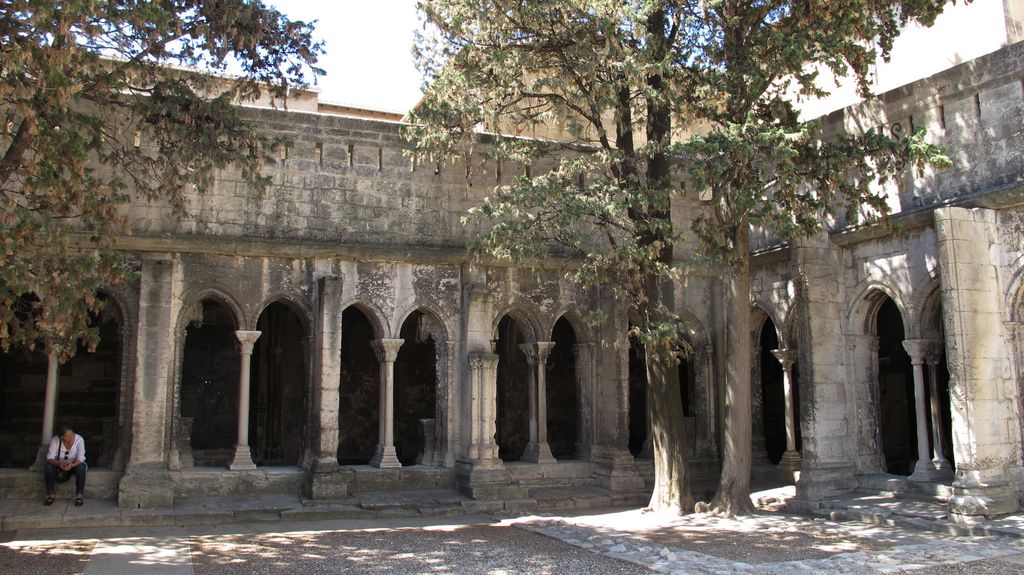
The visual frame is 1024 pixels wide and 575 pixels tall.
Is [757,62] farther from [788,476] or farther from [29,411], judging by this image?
[29,411]

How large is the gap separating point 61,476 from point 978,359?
10.8 meters

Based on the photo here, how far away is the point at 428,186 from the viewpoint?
13008 mm

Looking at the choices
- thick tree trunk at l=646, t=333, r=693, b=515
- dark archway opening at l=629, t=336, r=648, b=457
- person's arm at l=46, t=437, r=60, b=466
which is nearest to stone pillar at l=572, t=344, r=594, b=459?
thick tree trunk at l=646, t=333, r=693, b=515

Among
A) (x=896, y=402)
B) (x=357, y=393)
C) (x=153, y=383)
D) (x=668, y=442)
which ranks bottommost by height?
(x=668, y=442)

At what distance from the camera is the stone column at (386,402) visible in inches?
486

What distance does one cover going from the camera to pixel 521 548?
29.5 ft

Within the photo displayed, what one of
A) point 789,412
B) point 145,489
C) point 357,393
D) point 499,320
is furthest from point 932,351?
point 145,489

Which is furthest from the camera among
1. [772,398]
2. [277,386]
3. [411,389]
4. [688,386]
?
[411,389]

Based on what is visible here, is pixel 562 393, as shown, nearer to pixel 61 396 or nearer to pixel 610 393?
pixel 610 393

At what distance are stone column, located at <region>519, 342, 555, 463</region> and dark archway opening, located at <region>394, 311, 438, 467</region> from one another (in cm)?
343

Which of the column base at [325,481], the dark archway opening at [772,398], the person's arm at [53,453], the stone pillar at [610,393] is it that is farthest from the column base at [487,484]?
the dark archway opening at [772,398]

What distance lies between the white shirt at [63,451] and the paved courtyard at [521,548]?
114 centimetres

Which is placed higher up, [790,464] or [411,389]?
[411,389]

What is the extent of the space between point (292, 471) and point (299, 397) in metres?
3.88
